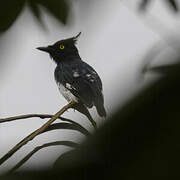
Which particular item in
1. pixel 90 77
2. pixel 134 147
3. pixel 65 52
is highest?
pixel 65 52

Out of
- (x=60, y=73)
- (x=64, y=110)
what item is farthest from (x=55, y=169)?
(x=60, y=73)

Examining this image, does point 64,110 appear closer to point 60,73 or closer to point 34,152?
point 34,152

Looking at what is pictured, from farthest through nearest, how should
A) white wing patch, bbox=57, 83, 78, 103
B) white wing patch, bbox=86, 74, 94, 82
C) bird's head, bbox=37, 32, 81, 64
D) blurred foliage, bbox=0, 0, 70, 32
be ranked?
bird's head, bbox=37, 32, 81, 64
white wing patch, bbox=86, 74, 94, 82
white wing patch, bbox=57, 83, 78, 103
blurred foliage, bbox=0, 0, 70, 32

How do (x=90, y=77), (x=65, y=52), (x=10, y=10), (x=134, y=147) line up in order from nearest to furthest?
(x=134, y=147) → (x=10, y=10) → (x=90, y=77) → (x=65, y=52)

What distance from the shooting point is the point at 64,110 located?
49 centimetres

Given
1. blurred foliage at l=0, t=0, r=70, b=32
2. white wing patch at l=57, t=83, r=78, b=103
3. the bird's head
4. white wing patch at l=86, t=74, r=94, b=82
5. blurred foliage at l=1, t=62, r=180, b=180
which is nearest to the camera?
blurred foliage at l=1, t=62, r=180, b=180

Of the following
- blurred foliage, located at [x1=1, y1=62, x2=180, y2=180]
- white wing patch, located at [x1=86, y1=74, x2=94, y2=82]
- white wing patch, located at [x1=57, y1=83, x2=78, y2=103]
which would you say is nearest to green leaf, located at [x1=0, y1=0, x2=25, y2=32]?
blurred foliage, located at [x1=1, y1=62, x2=180, y2=180]

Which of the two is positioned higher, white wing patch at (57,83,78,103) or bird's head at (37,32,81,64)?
bird's head at (37,32,81,64)

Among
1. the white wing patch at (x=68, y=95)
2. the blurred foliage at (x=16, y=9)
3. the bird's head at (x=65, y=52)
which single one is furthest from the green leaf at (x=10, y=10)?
the bird's head at (x=65, y=52)

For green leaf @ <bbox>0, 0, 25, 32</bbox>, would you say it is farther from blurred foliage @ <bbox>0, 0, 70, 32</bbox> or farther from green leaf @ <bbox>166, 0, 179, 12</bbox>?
green leaf @ <bbox>166, 0, 179, 12</bbox>

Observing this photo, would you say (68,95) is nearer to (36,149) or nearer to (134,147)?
(36,149)

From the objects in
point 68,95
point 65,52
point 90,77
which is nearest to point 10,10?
point 68,95

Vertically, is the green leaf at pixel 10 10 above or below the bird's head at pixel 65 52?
below

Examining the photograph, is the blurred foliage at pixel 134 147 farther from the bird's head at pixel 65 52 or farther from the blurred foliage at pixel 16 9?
the bird's head at pixel 65 52
